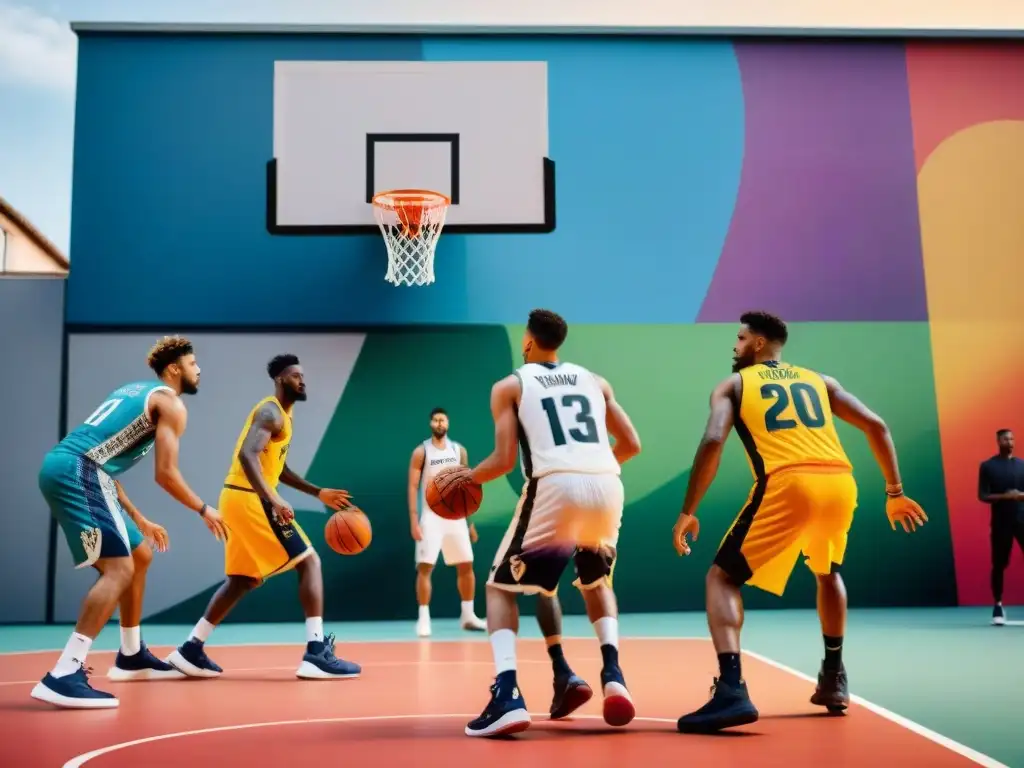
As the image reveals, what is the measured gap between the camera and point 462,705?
5.63 metres

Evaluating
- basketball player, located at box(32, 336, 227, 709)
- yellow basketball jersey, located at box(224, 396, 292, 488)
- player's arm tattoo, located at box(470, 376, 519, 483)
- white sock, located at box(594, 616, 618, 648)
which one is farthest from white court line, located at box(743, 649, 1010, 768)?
yellow basketball jersey, located at box(224, 396, 292, 488)

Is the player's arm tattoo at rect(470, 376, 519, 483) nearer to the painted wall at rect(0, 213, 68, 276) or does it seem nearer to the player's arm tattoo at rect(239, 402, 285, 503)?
the player's arm tattoo at rect(239, 402, 285, 503)

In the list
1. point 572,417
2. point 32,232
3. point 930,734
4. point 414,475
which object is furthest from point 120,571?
point 32,232

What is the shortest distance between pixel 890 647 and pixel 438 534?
4.19m

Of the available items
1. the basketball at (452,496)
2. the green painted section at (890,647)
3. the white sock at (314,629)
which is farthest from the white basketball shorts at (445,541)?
the basketball at (452,496)

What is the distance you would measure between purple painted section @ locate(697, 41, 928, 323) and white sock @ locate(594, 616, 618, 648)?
24.7 feet

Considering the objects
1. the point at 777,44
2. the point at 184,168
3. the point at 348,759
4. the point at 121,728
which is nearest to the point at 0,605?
the point at 184,168

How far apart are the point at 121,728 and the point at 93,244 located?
7.91 metres

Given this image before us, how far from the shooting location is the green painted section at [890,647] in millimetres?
5316

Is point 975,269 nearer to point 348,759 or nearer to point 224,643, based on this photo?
point 224,643

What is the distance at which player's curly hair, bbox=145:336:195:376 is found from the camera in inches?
244

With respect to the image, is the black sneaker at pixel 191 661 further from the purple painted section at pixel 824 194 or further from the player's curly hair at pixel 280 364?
the purple painted section at pixel 824 194

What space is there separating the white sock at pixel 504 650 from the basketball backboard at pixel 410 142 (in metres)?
6.48

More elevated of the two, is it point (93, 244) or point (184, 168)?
point (184, 168)
